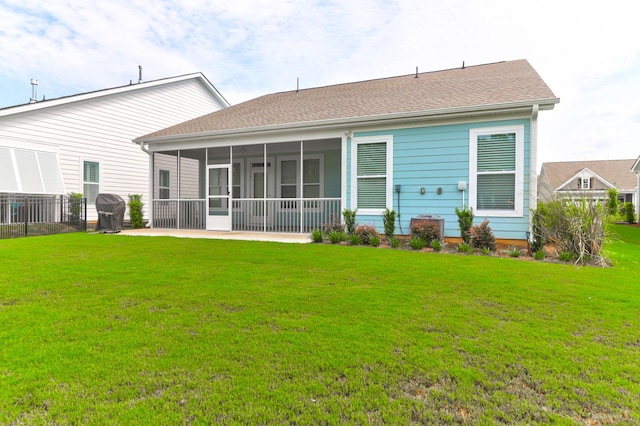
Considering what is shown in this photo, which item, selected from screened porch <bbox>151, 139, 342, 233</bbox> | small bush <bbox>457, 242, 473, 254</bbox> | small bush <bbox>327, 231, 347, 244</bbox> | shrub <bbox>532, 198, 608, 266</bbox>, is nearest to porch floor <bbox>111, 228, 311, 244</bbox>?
screened porch <bbox>151, 139, 342, 233</bbox>

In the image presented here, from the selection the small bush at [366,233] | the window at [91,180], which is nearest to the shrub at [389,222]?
the small bush at [366,233]

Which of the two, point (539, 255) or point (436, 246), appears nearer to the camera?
point (539, 255)

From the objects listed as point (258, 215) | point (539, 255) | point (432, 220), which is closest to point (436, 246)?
point (432, 220)

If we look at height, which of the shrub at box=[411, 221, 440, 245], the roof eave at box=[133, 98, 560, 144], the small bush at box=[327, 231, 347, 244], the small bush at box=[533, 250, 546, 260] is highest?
the roof eave at box=[133, 98, 560, 144]

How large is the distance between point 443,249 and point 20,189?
1246 cm

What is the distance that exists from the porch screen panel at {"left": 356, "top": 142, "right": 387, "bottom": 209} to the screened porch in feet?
5.40

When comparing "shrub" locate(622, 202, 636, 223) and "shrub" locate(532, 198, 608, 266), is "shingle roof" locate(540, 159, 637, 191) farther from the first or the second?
"shrub" locate(532, 198, 608, 266)

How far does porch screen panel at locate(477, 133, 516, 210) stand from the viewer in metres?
7.80

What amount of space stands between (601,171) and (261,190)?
4304 cm

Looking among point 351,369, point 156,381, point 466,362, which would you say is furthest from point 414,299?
point 156,381

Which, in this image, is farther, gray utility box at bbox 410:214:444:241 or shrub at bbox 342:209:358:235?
shrub at bbox 342:209:358:235

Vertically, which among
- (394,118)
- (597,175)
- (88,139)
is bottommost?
(394,118)

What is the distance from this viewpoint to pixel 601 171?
3962 centimetres

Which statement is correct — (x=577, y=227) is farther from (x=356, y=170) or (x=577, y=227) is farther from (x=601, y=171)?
(x=601, y=171)
